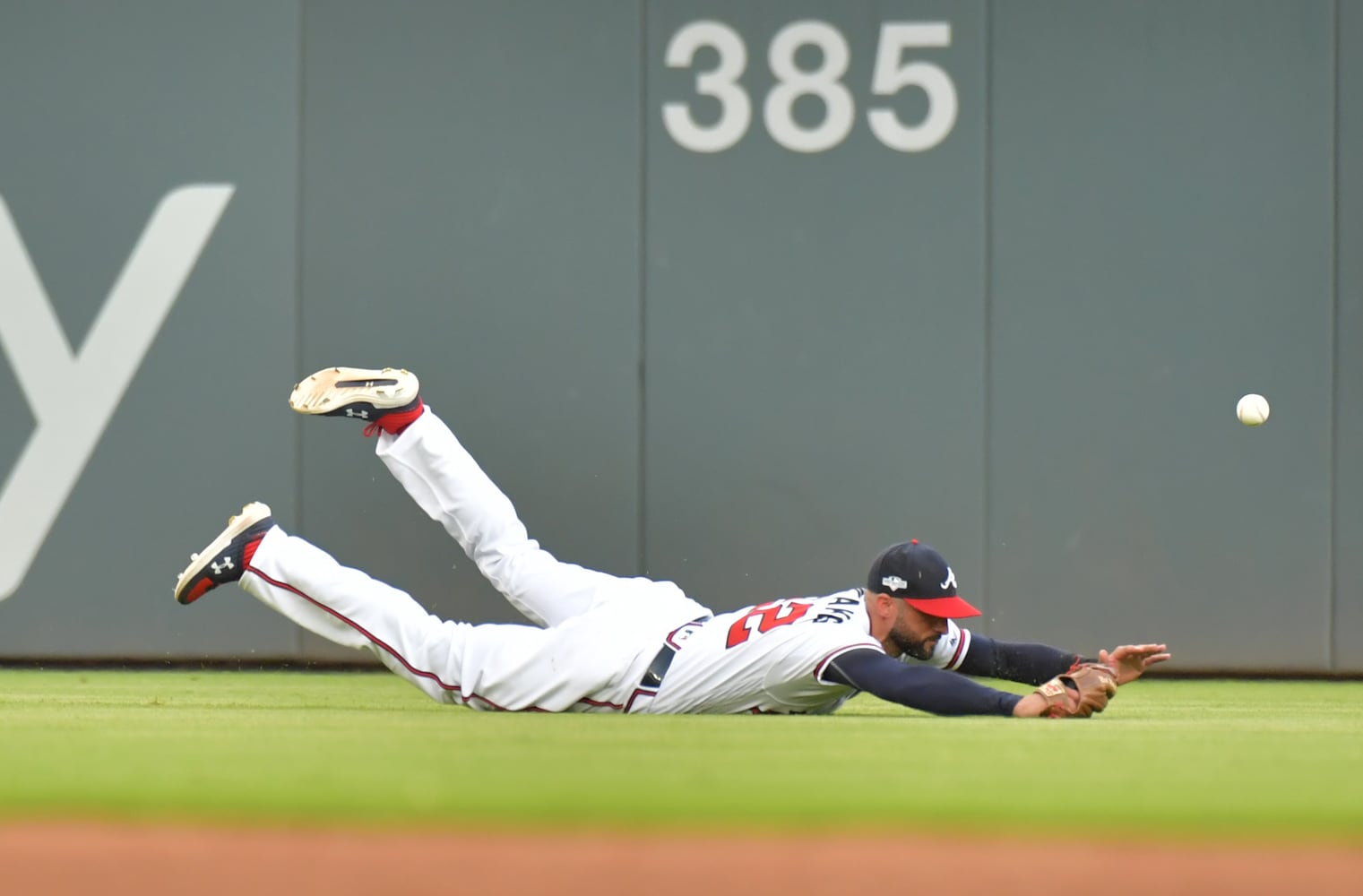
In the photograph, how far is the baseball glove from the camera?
4.07 m

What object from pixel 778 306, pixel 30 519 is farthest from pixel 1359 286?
pixel 30 519

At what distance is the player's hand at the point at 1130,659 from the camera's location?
4128 millimetres

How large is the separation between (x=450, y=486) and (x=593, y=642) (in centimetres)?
86

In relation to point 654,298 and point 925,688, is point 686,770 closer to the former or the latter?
point 925,688

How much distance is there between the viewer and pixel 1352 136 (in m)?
6.30

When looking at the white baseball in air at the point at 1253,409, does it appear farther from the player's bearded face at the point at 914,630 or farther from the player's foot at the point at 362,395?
the player's foot at the point at 362,395

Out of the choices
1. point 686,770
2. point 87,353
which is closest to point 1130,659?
point 686,770

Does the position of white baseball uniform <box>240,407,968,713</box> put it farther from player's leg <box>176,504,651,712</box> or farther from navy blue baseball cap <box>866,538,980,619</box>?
navy blue baseball cap <box>866,538,980,619</box>

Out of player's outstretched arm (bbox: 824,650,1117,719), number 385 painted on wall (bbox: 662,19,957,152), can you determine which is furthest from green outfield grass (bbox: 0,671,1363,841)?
number 385 painted on wall (bbox: 662,19,957,152)

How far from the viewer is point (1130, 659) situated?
4.18 m

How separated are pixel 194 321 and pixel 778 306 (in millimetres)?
2288

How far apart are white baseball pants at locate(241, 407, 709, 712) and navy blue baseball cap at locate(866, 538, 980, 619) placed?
614 mm

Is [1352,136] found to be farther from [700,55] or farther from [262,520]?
[262,520]

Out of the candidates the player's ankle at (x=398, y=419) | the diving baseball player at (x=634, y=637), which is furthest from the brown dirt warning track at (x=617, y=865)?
the player's ankle at (x=398, y=419)
